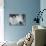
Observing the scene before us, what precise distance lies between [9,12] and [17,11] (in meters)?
0.32

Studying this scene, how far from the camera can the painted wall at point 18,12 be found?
5387 mm

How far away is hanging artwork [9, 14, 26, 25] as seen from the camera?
5.42 metres

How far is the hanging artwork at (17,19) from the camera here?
17.8 ft

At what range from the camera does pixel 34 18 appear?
5465 millimetres

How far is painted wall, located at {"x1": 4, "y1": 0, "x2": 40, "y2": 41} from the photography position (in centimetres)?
539

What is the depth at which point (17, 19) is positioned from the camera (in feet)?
17.9

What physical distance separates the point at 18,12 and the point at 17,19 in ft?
0.92

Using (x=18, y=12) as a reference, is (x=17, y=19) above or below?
below

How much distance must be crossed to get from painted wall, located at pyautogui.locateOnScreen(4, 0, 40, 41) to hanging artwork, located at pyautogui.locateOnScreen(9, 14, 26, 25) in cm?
12

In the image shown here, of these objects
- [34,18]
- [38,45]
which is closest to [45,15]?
[34,18]

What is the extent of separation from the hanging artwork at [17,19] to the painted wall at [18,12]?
120mm

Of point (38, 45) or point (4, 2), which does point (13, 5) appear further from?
point (38, 45)

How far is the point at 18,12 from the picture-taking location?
5.45m

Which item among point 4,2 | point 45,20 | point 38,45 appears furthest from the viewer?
point 4,2
